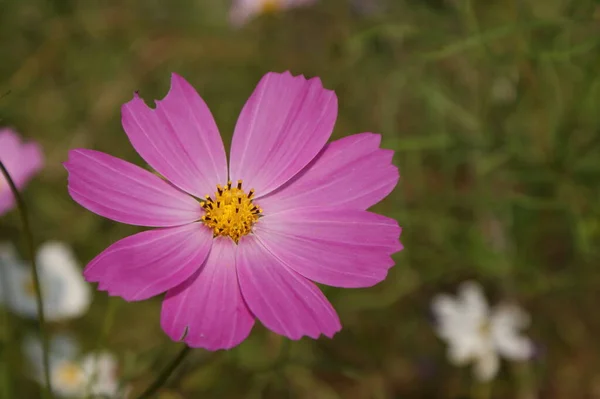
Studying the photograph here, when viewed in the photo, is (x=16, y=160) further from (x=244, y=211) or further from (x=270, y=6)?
(x=270, y=6)

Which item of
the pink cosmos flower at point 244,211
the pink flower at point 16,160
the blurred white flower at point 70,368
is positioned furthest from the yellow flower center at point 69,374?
the pink cosmos flower at point 244,211

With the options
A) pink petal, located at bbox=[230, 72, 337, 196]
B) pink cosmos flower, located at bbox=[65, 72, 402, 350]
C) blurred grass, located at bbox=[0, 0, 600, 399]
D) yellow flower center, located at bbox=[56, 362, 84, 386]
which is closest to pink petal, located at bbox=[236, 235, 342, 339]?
pink cosmos flower, located at bbox=[65, 72, 402, 350]

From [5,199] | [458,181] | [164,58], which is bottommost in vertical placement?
[5,199]

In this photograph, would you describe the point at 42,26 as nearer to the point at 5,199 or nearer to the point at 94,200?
the point at 5,199

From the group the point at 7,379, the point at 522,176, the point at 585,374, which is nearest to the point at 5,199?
the point at 7,379

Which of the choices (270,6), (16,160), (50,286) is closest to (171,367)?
(16,160)

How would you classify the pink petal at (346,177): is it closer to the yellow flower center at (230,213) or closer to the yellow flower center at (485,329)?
the yellow flower center at (230,213)
